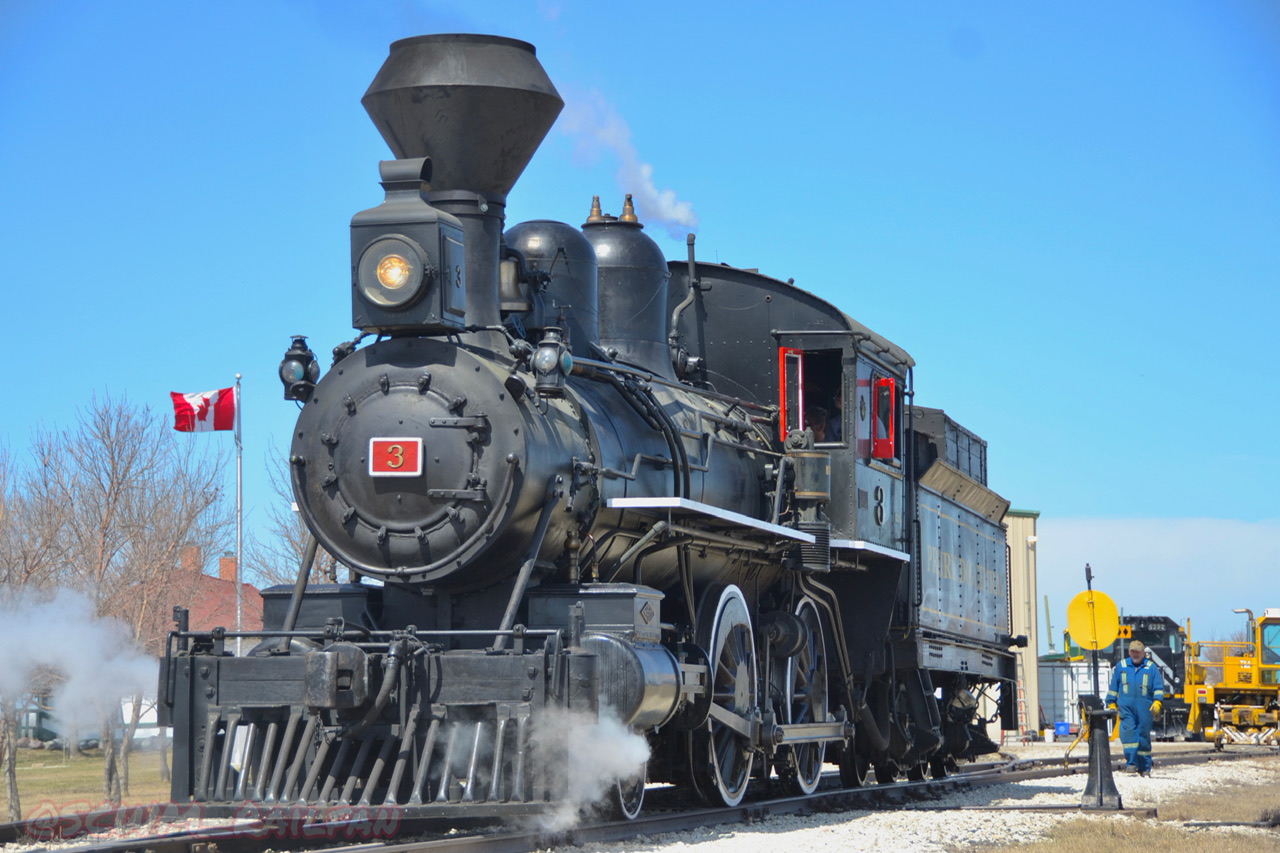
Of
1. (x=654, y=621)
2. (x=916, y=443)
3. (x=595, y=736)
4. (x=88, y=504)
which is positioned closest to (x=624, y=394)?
(x=654, y=621)

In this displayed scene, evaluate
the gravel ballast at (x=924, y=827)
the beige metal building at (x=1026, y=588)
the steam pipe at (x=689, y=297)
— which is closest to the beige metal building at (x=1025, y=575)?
the beige metal building at (x=1026, y=588)

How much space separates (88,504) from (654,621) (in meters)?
11.6

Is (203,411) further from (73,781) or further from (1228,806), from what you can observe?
(1228,806)

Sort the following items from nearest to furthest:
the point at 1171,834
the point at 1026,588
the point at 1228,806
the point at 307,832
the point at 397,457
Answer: the point at 307,832, the point at 397,457, the point at 1171,834, the point at 1228,806, the point at 1026,588

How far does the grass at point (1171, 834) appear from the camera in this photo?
355 inches

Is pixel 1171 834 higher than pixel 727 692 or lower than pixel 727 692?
lower

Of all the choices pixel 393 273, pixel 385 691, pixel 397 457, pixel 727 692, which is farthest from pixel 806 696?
pixel 393 273

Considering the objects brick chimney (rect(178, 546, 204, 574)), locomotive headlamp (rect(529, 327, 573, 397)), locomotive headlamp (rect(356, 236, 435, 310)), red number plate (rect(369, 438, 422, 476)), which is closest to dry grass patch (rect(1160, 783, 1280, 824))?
locomotive headlamp (rect(529, 327, 573, 397))

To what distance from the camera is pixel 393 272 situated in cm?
912

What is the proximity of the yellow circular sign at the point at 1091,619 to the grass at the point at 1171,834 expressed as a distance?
4.84 meters

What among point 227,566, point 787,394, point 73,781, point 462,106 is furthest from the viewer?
point 227,566

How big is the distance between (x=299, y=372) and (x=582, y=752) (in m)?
3.11

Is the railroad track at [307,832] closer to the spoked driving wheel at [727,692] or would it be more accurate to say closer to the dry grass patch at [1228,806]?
the spoked driving wheel at [727,692]

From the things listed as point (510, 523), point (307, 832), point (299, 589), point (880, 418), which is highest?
point (880, 418)
